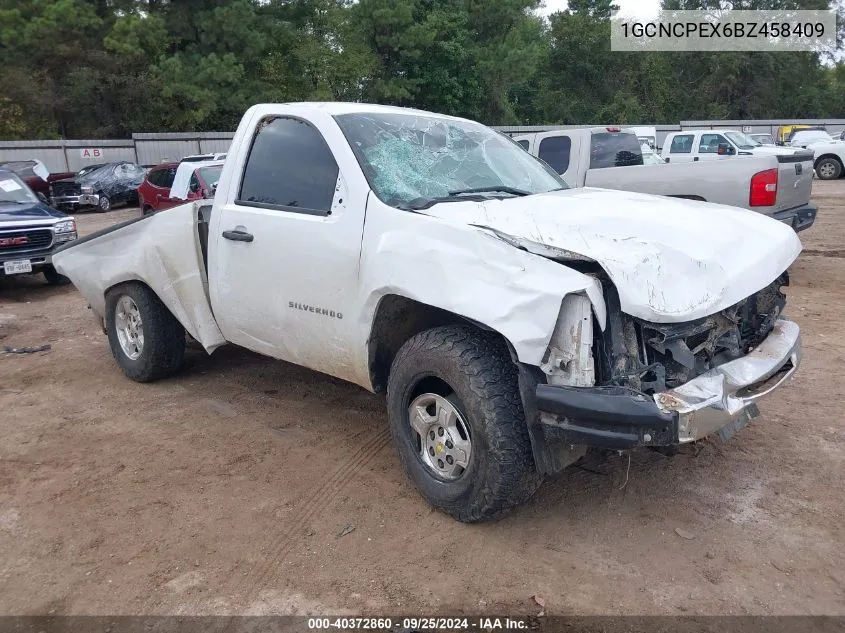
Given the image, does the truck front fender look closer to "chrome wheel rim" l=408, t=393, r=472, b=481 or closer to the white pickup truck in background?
"chrome wheel rim" l=408, t=393, r=472, b=481

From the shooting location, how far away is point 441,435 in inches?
143

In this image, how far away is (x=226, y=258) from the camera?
4.68 metres

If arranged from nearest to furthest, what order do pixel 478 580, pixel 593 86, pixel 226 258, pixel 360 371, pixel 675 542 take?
1. pixel 478 580
2. pixel 675 542
3. pixel 360 371
4. pixel 226 258
5. pixel 593 86

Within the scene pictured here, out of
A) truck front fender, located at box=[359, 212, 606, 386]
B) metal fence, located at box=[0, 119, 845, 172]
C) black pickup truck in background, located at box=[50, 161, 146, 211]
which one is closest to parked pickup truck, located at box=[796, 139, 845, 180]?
metal fence, located at box=[0, 119, 845, 172]

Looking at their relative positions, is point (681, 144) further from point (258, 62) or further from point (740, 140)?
point (258, 62)

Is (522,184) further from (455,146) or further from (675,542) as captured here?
(675,542)

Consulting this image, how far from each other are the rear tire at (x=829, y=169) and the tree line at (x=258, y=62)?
17546mm

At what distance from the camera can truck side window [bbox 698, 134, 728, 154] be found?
18766 millimetres

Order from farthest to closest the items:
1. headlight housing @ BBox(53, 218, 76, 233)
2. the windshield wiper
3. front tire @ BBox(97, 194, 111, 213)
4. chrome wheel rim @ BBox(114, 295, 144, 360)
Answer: front tire @ BBox(97, 194, 111, 213) → headlight housing @ BBox(53, 218, 76, 233) → chrome wheel rim @ BBox(114, 295, 144, 360) → the windshield wiper

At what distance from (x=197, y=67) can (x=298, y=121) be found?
3000cm

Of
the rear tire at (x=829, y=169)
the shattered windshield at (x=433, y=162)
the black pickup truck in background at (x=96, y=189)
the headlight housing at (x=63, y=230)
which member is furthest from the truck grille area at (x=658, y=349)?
the rear tire at (x=829, y=169)

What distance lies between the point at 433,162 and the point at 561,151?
737cm

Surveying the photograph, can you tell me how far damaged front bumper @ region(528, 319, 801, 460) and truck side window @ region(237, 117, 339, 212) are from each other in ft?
5.83

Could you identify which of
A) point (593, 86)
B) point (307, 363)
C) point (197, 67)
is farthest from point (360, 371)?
point (593, 86)
